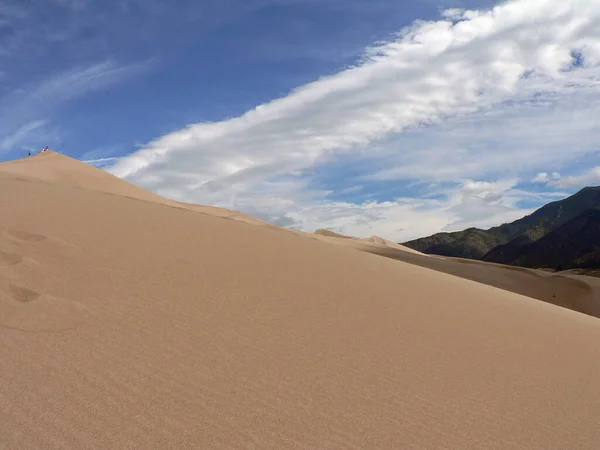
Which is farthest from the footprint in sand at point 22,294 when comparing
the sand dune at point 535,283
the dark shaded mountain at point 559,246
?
the dark shaded mountain at point 559,246

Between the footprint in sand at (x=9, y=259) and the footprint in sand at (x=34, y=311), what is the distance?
0.42 m

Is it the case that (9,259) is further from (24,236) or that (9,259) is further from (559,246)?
(559,246)

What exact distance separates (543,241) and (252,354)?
91.6 meters

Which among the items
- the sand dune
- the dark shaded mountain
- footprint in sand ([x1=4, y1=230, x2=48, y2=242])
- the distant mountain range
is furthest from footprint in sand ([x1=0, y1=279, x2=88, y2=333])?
the dark shaded mountain

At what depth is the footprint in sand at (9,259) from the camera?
15.2 ft

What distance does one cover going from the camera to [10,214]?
616cm

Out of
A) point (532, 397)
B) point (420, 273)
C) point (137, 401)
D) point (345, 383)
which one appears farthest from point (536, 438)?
point (420, 273)

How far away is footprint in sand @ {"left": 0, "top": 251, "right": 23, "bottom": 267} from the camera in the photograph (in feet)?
15.2

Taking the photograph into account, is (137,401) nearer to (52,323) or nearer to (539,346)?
(52,323)

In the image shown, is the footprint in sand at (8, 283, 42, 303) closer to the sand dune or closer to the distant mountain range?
the sand dune

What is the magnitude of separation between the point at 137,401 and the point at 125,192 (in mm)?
12766

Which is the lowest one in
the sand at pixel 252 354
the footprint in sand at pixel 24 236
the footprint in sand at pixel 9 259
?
the sand at pixel 252 354

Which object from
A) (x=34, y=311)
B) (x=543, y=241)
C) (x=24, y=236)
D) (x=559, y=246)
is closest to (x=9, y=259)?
(x=24, y=236)

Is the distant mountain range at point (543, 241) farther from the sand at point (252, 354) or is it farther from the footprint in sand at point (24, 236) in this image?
the footprint in sand at point (24, 236)
